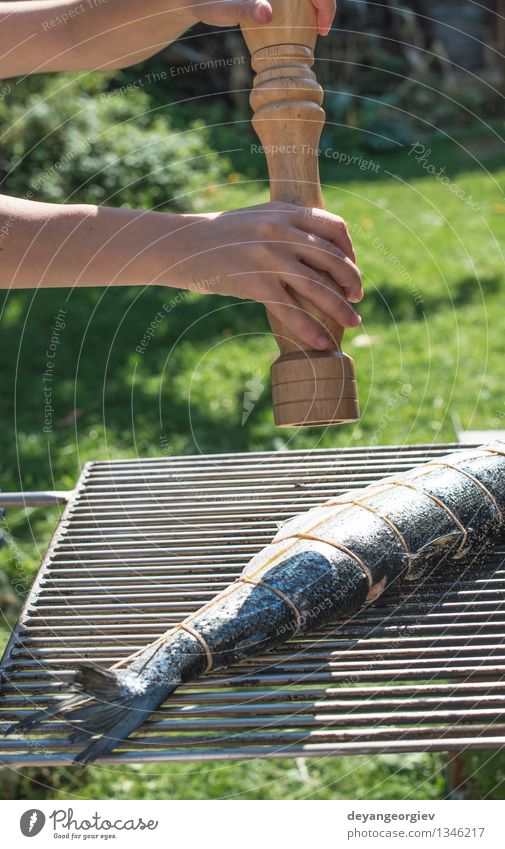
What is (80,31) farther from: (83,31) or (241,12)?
(241,12)

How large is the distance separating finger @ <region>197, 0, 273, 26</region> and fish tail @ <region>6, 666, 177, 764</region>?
1301 millimetres

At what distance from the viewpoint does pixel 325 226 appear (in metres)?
1.79

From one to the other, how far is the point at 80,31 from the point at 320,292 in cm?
117

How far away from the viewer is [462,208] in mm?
6656

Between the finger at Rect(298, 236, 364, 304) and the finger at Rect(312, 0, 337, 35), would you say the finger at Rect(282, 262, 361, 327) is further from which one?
the finger at Rect(312, 0, 337, 35)

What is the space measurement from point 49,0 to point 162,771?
2353mm

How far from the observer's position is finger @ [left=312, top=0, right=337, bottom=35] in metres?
1.97

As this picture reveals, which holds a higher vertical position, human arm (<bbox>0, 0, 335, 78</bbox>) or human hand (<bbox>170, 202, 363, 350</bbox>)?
human arm (<bbox>0, 0, 335, 78</bbox>)

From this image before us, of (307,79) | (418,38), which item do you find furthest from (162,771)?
(418,38)

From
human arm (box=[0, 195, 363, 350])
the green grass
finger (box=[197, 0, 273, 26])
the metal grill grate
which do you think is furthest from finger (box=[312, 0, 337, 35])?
the green grass

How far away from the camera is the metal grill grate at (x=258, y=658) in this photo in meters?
1.63

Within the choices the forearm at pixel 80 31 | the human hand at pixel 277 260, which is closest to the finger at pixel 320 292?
the human hand at pixel 277 260

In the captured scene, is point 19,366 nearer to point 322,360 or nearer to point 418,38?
point 322,360

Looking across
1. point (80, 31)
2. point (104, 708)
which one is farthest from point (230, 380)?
point (104, 708)
